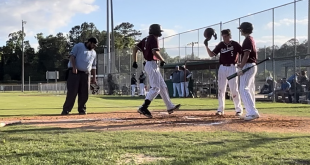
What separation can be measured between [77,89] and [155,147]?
219 inches

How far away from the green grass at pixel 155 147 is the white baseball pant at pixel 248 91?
2150 mm

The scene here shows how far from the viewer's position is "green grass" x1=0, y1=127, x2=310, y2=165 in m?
3.66

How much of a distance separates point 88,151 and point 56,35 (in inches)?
3671

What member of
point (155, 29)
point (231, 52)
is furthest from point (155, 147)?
point (231, 52)

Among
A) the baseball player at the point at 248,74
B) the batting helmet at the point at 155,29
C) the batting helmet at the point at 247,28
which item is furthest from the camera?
the batting helmet at the point at 155,29

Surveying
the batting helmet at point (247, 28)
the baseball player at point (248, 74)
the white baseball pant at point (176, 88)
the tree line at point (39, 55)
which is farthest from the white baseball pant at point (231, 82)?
the tree line at point (39, 55)

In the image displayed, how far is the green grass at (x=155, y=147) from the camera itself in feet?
12.0

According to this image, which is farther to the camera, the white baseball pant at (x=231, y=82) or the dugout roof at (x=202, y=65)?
the dugout roof at (x=202, y=65)

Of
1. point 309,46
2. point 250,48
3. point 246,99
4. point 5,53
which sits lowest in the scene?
point 246,99

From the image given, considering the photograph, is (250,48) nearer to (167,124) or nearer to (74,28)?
(167,124)

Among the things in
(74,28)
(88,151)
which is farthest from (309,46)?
(74,28)

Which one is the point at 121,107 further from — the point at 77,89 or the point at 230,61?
the point at 230,61

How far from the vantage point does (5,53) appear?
87.9 metres

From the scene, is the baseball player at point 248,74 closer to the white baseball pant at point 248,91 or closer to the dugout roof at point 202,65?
the white baseball pant at point 248,91
